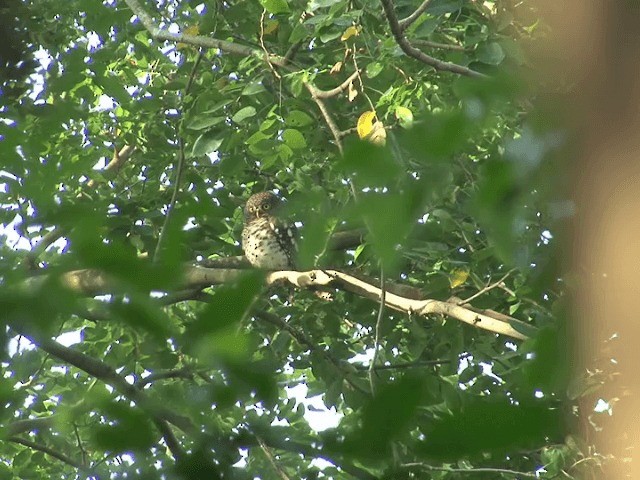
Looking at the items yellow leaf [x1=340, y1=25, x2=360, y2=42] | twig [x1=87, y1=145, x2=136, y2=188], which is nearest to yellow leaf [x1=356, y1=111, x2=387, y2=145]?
yellow leaf [x1=340, y1=25, x2=360, y2=42]

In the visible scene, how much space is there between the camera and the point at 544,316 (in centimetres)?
347

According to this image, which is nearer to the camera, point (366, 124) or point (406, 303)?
point (366, 124)

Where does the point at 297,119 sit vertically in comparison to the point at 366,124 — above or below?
Result: above

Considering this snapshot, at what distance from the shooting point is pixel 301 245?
1.07m

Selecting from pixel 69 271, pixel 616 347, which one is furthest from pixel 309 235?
pixel 616 347

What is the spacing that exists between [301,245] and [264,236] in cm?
535

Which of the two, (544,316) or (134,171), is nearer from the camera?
(544,316)

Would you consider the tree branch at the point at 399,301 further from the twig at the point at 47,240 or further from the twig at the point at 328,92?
the twig at the point at 328,92

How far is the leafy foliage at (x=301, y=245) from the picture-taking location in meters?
0.98

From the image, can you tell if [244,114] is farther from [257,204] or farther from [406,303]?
[257,204]

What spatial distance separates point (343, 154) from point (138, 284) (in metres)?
0.25

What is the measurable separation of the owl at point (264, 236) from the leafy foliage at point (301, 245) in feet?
0.48

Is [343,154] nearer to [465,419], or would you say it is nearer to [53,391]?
[465,419]

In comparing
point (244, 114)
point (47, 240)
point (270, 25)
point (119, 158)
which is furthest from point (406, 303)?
point (119, 158)
